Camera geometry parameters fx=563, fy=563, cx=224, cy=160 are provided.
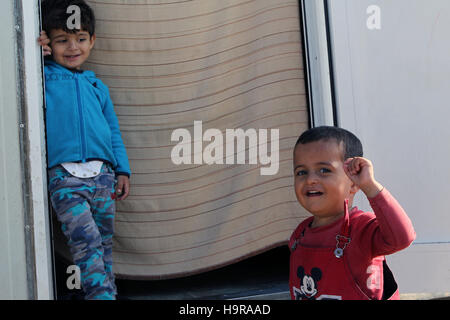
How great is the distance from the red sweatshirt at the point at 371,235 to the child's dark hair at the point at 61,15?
56.7 inches

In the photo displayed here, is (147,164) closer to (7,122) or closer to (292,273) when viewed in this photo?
(7,122)

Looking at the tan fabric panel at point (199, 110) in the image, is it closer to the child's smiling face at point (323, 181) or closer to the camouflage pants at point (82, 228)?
the camouflage pants at point (82, 228)

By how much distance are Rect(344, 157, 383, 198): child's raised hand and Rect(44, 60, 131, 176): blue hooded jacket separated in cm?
124

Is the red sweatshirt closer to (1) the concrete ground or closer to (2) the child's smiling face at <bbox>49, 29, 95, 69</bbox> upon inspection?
(1) the concrete ground

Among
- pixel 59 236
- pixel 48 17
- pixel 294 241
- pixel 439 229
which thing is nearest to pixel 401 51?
pixel 439 229

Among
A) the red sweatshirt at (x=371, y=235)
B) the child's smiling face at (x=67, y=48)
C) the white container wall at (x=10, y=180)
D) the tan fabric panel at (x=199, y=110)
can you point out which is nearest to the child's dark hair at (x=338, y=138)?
the red sweatshirt at (x=371, y=235)

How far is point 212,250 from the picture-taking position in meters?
2.79

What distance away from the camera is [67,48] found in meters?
2.54

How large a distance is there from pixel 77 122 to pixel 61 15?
0.51 m

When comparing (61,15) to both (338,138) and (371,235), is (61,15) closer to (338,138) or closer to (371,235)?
(338,138)

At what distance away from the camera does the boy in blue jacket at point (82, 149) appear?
91.3 inches

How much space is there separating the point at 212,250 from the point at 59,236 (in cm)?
74

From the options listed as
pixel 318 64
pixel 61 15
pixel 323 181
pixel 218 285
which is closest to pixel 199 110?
pixel 318 64
